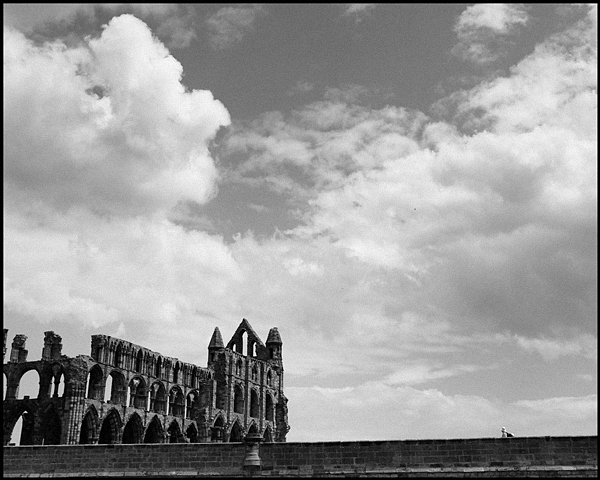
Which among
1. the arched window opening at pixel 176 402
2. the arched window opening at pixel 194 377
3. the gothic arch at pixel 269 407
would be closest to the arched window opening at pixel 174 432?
the arched window opening at pixel 176 402

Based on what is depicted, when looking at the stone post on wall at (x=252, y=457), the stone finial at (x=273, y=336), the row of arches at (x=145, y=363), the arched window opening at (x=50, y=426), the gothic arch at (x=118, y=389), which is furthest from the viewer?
the stone finial at (x=273, y=336)

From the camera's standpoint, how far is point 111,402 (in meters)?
55.4

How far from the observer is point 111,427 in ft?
180

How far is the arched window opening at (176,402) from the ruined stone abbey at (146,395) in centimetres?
9

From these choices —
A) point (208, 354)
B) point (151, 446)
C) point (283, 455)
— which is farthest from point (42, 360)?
point (283, 455)

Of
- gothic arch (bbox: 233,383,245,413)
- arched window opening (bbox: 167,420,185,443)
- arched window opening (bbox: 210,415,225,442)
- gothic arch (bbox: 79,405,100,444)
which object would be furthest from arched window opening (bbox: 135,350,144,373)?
gothic arch (bbox: 233,383,245,413)

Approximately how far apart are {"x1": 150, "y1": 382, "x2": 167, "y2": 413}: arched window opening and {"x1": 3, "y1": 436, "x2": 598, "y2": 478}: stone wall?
35923mm

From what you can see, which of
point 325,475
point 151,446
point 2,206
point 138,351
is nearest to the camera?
point 2,206

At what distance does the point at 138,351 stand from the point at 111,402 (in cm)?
528

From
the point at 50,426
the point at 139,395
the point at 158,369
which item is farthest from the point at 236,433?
the point at 50,426

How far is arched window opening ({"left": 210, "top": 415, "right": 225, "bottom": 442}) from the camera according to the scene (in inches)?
2534

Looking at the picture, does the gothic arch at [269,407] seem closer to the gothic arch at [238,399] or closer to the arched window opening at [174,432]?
the gothic arch at [238,399]

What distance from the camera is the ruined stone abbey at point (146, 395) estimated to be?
170 feet

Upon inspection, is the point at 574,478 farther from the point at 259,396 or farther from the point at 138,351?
the point at 259,396
